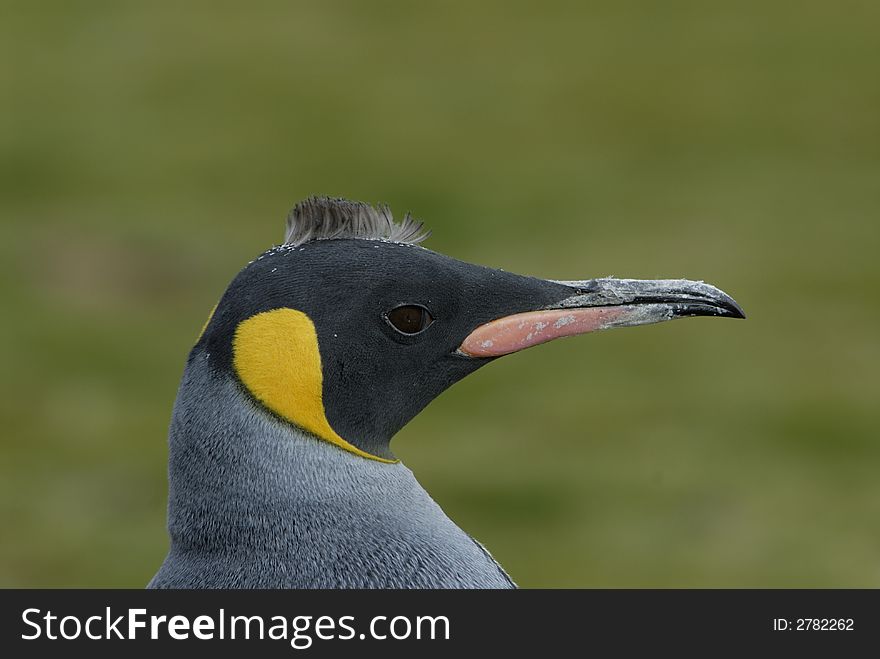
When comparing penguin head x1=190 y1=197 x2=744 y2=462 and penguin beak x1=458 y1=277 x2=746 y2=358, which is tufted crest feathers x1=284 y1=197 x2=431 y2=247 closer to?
penguin head x1=190 y1=197 x2=744 y2=462

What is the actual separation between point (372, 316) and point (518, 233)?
7717mm

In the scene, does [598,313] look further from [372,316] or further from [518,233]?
[518,233]

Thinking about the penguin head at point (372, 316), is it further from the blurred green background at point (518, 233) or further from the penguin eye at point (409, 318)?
the blurred green background at point (518, 233)

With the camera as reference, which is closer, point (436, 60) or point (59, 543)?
point (59, 543)

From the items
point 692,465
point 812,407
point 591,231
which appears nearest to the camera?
point 692,465

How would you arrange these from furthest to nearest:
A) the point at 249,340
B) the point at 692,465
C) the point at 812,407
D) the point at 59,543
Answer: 1. the point at 812,407
2. the point at 692,465
3. the point at 59,543
4. the point at 249,340

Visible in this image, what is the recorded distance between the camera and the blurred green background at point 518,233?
6.30 meters

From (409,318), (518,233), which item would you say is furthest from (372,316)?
(518,233)

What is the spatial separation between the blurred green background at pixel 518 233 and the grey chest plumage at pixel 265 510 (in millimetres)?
4099

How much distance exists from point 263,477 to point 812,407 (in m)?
6.17

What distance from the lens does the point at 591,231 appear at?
922cm

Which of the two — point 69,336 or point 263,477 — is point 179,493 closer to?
point 263,477
